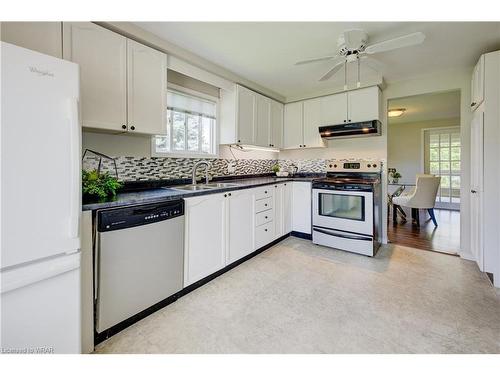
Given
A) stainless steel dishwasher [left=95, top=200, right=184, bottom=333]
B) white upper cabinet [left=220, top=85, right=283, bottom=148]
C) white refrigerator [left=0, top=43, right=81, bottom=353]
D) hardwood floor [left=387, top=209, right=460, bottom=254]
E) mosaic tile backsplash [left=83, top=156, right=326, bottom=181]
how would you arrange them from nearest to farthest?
1. white refrigerator [left=0, top=43, right=81, bottom=353]
2. stainless steel dishwasher [left=95, top=200, right=184, bottom=333]
3. mosaic tile backsplash [left=83, top=156, right=326, bottom=181]
4. white upper cabinet [left=220, top=85, right=283, bottom=148]
5. hardwood floor [left=387, top=209, right=460, bottom=254]

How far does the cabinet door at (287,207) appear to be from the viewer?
3.62 meters

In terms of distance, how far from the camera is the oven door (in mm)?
3025

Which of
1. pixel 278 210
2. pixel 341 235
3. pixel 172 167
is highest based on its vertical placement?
pixel 172 167

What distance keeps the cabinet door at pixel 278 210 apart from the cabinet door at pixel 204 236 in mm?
1097

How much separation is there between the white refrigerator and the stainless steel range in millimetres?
2848

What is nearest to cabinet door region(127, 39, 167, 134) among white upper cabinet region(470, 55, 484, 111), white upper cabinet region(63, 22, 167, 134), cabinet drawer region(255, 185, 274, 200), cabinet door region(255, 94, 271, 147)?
white upper cabinet region(63, 22, 167, 134)

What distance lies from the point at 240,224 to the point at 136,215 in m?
1.27

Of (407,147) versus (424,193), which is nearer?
(424,193)

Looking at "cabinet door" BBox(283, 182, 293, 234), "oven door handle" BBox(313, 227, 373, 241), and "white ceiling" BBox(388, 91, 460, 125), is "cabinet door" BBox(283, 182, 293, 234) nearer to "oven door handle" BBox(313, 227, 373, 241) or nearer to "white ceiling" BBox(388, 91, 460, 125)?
"oven door handle" BBox(313, 227, 373, 241)

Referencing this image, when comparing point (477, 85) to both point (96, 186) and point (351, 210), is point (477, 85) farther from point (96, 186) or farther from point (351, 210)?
point (96, 186)

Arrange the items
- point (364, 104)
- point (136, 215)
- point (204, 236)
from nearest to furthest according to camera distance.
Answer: point (136, 215) < point (204, 236) < point (364, 104)

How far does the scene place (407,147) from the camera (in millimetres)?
6574

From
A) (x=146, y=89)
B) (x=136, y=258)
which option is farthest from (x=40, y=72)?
(x=136, y=258)
